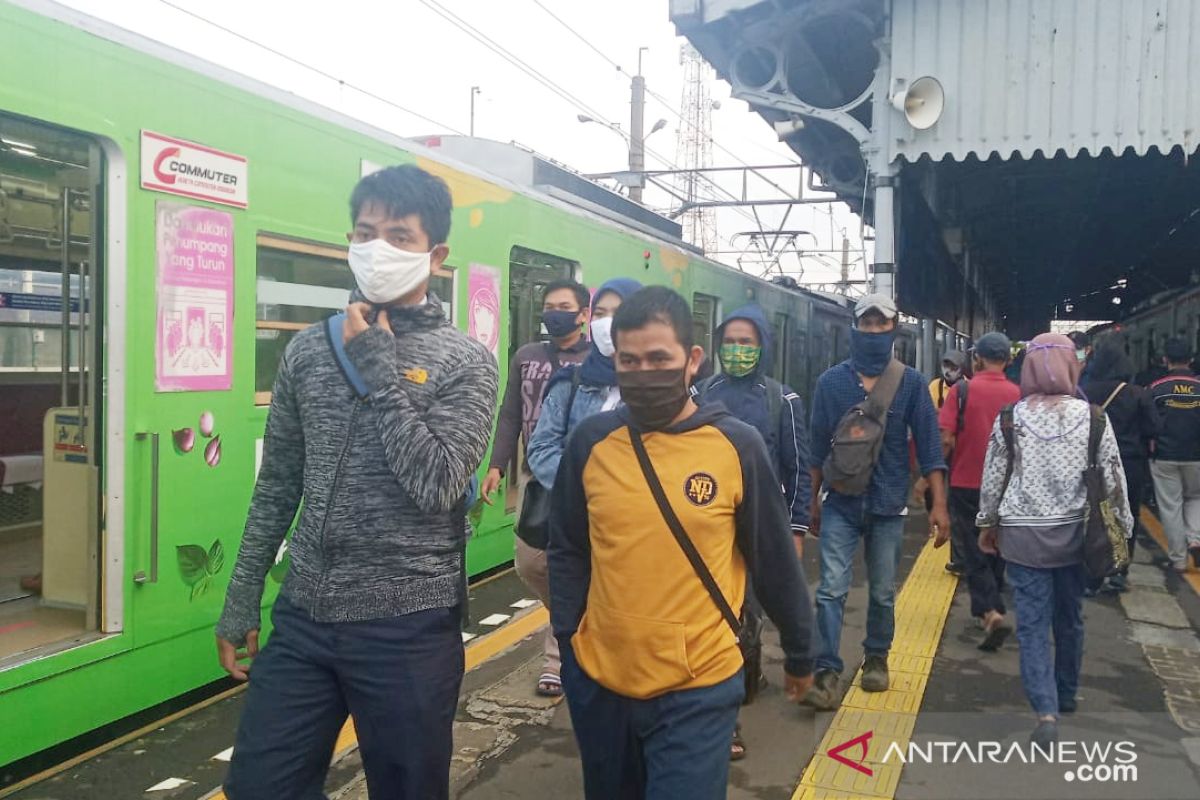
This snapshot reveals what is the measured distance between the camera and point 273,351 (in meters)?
4.18

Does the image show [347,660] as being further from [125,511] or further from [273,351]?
[273,351]

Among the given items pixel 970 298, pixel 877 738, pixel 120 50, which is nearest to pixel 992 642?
pixel 877 738

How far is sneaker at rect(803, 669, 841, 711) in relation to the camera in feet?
13.4

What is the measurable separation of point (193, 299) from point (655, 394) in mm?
2228

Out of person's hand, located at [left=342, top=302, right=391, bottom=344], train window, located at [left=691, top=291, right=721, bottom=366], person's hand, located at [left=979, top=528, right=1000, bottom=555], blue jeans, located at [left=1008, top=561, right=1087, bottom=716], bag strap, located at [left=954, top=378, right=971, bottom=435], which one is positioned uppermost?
train window, located at [left=691, top=291, right=721, bottom=366]

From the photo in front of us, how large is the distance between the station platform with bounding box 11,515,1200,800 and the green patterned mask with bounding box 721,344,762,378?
1.39 m

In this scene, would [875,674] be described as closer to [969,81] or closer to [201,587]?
[201,587]

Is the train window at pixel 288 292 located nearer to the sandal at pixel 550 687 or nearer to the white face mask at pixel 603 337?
the white face mask at pixel 603 337

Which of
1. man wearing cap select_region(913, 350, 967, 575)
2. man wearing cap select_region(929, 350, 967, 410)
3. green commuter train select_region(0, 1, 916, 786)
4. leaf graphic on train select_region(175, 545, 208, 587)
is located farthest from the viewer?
man wearing cap select_region(929, 350, 967, 410)

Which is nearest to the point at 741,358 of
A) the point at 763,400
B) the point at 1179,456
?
the point at 763,400

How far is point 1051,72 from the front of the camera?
7.57 metres

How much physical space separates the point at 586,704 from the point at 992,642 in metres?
3.48

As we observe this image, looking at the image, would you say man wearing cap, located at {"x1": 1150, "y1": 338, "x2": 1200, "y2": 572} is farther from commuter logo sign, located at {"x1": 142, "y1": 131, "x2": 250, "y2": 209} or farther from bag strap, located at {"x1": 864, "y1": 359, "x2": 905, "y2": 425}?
commuter logo sign, located at {"x1": 142, "y1": 131, "x2": 250, "y2": 209}

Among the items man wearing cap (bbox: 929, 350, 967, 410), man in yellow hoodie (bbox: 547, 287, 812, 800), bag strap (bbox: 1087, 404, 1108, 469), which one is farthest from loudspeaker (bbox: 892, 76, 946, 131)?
man in yellow hoodie (bbox: 547, 287, 812, 800)
